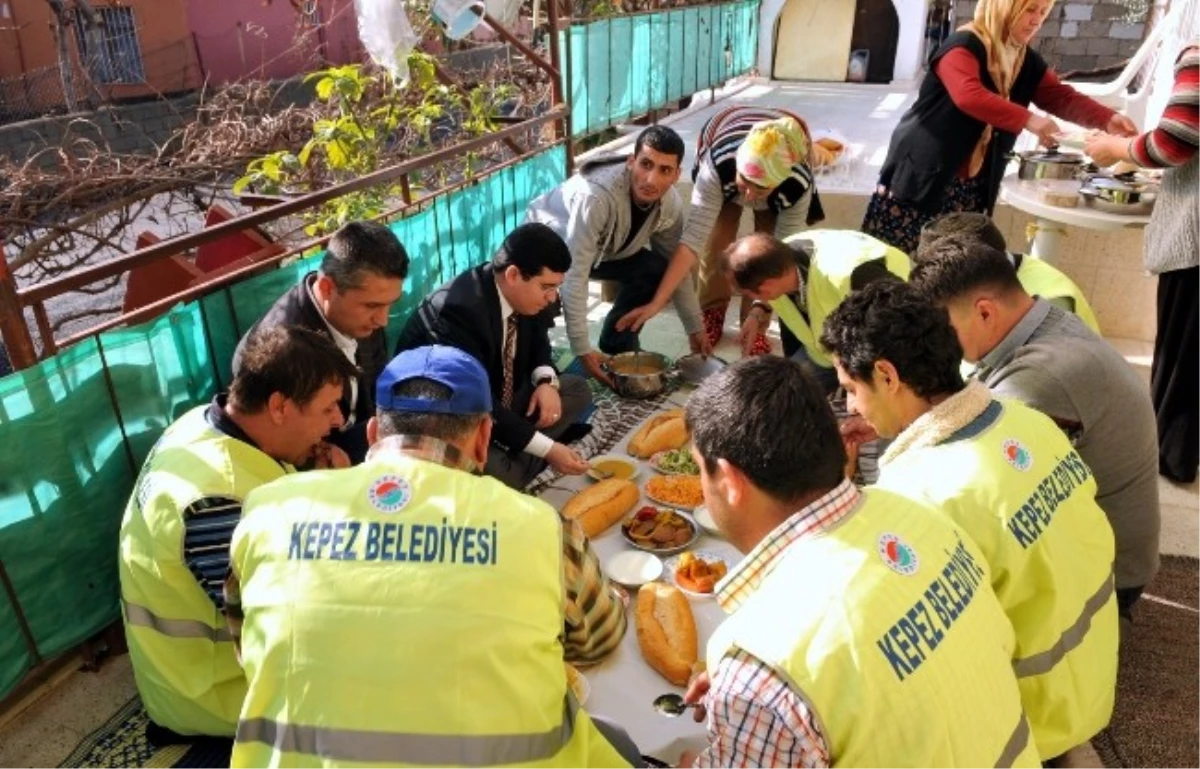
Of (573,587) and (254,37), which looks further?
(254,37)

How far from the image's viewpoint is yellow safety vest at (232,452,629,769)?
1401mm

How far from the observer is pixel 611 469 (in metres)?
3.13

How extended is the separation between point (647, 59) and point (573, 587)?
727cm

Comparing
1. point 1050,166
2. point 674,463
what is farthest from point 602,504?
point 1050,166

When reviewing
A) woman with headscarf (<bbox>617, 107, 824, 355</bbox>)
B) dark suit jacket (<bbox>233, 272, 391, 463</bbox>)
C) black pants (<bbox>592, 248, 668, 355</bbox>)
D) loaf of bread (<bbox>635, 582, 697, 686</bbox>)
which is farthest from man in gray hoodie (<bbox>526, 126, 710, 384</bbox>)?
loaf of bread (<bbox>635, 582, 697, 686</bbox>)

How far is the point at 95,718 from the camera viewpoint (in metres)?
2.56

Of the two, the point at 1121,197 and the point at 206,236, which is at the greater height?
the point at 206,236

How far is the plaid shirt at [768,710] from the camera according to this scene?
1.27 m

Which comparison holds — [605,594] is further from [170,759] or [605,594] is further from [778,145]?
[778,145]

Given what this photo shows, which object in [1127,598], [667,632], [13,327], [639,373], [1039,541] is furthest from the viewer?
[639,373]

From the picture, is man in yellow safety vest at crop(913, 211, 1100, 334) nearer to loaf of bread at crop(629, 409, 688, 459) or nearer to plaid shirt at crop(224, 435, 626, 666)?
loaf of bread at crop(629, 409, 688, 459)

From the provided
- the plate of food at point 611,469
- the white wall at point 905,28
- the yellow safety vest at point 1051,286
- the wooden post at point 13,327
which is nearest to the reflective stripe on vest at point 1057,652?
the yellow safety vest at point 1051,286

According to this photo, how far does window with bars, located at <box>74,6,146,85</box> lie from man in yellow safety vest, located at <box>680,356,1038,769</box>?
45.9ft

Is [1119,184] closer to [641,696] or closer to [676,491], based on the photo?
[676,491]
